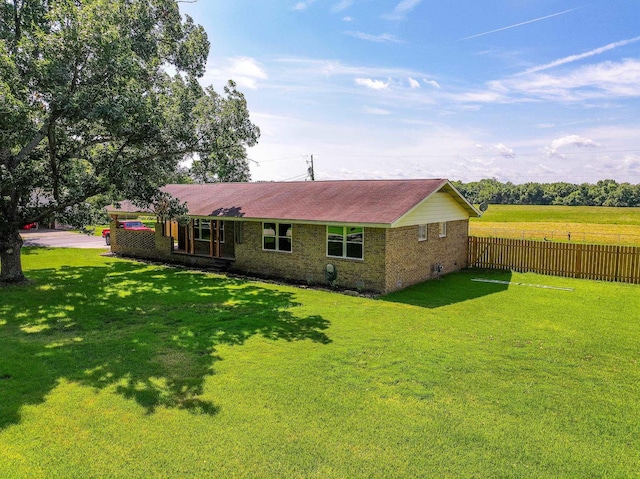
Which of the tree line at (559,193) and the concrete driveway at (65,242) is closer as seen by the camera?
the concrete driveway at (65,242)

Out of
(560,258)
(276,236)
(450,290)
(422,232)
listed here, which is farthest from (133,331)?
(560,258)

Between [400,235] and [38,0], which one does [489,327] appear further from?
[38,0]

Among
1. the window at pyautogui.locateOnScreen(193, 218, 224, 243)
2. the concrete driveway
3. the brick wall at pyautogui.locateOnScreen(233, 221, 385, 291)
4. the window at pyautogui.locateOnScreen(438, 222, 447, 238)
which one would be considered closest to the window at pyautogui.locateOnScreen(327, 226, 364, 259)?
the brick wall at pyautogui.locateOnScreen(233, 221, 385, 291)

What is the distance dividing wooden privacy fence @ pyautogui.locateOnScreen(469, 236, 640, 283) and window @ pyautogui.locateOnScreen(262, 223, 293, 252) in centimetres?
914

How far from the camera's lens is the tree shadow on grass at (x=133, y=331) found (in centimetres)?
696

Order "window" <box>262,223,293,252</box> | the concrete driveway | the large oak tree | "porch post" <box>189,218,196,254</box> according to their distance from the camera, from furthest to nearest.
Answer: the concrete driveway
"porch post" <box>189,218,196,254</box>
"window" <box>262,223,293,252</box>
the large oak tree

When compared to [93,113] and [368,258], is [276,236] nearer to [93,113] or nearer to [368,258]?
[368,258]

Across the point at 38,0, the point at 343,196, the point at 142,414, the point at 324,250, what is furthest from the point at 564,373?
the point at 38,0

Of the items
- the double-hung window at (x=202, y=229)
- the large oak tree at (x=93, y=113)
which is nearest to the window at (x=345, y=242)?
the large oak tree at (x=93, y=113)

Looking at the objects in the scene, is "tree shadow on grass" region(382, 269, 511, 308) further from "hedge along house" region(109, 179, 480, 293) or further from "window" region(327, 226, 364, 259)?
"window" region(327, 226, 364, 259)

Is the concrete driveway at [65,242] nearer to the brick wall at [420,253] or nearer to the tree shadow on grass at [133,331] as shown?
the tree shadow on grass at [133,331]

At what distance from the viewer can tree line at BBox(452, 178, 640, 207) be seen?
104625mm

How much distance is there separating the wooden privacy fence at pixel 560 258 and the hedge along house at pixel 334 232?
3.38 ft

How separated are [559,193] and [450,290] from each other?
418 feet
